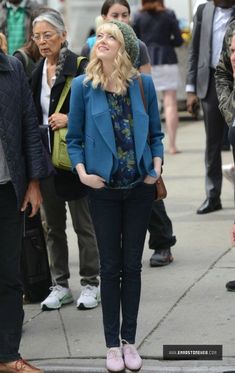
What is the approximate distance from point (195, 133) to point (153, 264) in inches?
304

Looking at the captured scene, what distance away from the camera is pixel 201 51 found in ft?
29.2

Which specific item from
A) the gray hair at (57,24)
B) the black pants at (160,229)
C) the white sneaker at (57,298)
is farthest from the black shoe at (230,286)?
the gray hair at (57,24)

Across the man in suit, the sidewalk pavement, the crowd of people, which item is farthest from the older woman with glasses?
the man in suit

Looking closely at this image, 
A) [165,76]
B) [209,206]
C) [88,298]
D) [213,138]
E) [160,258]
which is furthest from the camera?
[165,76]

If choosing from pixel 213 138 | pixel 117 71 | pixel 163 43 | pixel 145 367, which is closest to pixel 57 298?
pixel 145 367

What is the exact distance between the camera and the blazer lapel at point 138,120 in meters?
5.32

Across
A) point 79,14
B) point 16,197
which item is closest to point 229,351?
point 16,197

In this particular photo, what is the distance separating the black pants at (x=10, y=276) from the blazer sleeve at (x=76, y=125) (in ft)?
1.24

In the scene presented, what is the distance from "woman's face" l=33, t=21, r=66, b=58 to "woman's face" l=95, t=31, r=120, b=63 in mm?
1069

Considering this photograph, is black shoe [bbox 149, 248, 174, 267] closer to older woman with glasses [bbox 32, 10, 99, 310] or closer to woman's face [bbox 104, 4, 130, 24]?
older woman with glasses [bbox 32, 10, 99, 310]

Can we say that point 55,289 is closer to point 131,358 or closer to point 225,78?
point 131,358

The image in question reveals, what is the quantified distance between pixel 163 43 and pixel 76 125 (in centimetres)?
743

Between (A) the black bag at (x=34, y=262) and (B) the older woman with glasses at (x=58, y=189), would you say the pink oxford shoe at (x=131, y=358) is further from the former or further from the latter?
(A) the black bag at (x=34, y=262)

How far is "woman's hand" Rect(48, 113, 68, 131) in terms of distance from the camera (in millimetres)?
6211
